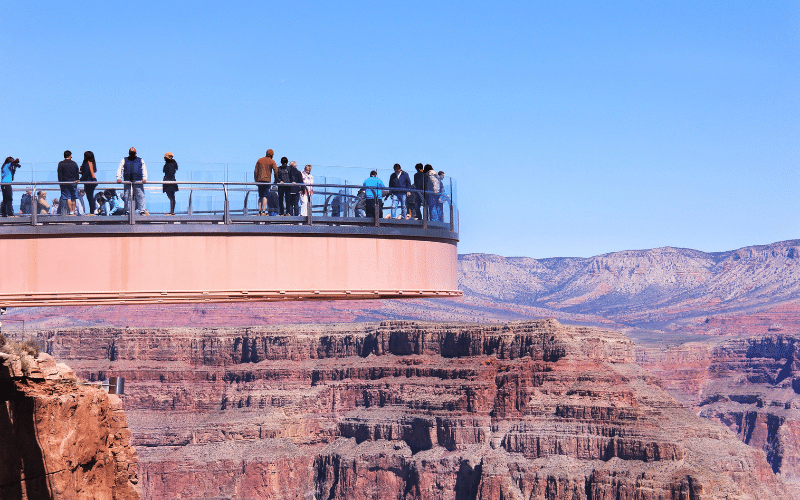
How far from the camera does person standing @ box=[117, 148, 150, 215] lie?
76.5 feet

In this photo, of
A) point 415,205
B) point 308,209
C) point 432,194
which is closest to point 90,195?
point 308,209

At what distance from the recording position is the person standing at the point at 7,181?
76.5 feet

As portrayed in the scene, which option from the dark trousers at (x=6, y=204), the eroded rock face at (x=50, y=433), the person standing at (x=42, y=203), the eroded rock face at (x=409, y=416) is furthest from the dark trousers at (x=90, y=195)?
the eroded rock face at (x=409, y=416)

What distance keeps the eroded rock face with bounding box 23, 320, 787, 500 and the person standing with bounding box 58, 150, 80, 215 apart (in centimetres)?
9473

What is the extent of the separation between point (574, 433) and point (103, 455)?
96.5 m

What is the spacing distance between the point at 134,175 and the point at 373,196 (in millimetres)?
5467

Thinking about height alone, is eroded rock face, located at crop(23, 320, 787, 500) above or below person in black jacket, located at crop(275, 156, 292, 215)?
below

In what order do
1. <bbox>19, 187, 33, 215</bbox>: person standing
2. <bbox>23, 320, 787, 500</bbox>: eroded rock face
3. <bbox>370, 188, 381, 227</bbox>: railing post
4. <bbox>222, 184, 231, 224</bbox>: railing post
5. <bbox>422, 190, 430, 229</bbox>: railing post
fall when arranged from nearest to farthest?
<bbox>222, 184, 231, 224</bbox>: railing post → <bbox>19, 187, 33, 215</bbox>: person standing → <bbox>370, 188, 381, 227</bbox>: railing post → <bbox>422, 190, 430, 229</bbox>: railing post → <bbox>23, 320, 787, 500</bbox>: eroded rock face

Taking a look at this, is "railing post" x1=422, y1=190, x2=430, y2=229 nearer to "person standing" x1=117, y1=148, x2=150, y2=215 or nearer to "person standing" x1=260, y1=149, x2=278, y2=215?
"person standing" x1=260, y1=149, x2=278, y2=215

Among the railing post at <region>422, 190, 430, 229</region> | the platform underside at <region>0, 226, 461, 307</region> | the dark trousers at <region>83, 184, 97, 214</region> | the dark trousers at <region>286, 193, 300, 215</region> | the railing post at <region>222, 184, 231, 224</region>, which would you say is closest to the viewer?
the platform underside at <region>0, 226, 461, 307</region>

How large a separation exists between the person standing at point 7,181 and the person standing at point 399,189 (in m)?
8.56

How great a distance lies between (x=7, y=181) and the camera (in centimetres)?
2405

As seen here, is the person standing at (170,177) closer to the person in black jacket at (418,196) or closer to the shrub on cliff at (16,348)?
the person in black jacket at (418,196)

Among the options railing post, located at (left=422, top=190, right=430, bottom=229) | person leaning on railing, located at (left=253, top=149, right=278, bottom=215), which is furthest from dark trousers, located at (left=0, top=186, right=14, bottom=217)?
railing post, located at (left=422, top=190, right=430, bottom=229)
